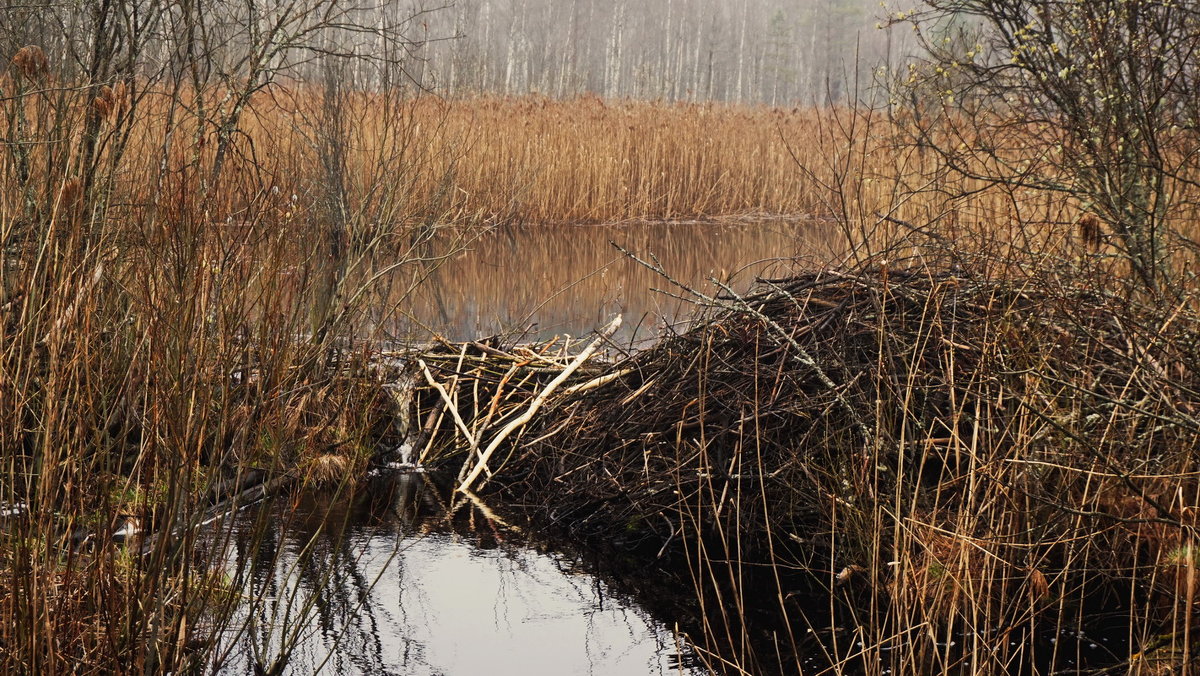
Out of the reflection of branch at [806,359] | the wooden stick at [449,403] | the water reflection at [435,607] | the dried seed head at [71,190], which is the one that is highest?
the dried seed head at [71,190]

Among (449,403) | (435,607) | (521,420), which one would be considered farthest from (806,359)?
(449,403)

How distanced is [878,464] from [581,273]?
836 cm

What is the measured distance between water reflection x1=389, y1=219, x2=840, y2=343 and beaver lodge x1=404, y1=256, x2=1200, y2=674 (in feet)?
5.93

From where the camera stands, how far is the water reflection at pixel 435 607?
11.9 feet

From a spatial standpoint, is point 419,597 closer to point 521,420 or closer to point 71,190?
point 521,420

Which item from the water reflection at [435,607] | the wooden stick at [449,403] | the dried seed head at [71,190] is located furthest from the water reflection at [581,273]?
the dried seed head at [71,190]

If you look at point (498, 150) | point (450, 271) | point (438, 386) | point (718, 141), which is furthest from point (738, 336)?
point (718, 141)

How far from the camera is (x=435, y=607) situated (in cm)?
412

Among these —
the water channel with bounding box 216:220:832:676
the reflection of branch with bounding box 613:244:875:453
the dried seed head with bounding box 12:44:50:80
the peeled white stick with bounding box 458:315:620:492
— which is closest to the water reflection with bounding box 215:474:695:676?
the water channel with bounding box 216:220:832:676

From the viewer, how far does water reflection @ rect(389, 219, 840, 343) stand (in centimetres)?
875

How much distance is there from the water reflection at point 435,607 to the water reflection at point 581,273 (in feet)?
6.66

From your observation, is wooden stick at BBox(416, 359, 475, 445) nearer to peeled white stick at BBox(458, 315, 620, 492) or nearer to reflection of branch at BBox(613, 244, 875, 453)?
peeled white stick at BBox(458, 315, 620, 492)

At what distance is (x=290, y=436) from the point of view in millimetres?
5184

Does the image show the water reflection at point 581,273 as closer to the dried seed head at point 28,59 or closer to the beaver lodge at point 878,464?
the beaver lodge at point 878,464
